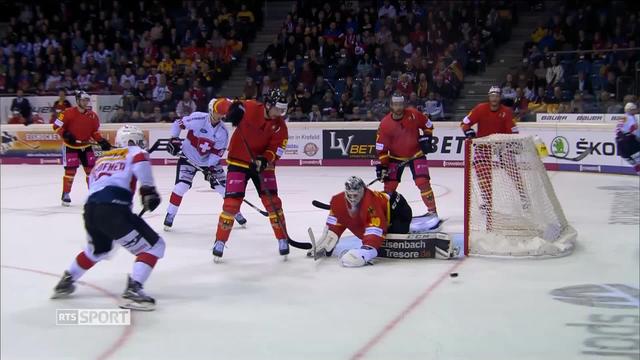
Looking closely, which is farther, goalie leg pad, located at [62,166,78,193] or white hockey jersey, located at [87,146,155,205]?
goalie leg pad, located at [62,166,78,193]

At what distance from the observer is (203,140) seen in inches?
249

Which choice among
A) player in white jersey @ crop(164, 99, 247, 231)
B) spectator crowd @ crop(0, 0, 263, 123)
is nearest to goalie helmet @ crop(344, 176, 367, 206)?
player in white jersey @ crop(164, 99, 247, 231)

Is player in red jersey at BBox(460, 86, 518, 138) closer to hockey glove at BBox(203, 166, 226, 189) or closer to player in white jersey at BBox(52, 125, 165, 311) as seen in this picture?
hockey glove at BBox(203, 166, 226, 189)

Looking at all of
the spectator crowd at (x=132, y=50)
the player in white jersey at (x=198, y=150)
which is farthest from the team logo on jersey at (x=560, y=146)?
the player in white jersey at (x=198, y=150)

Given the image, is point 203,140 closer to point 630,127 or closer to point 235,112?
point 235,112

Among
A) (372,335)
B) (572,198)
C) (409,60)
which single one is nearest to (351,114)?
(409,60)

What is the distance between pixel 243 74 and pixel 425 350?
30.9 ft

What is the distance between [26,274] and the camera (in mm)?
4641

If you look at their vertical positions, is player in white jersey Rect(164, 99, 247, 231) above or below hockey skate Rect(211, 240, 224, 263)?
above

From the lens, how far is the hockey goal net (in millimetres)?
5258

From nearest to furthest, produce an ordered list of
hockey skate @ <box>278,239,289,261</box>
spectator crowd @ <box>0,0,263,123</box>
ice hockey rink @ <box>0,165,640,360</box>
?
ice hockey rink @ <box>0,165,640,360</box>
hockey skate @ <box>278,239,289,261</box>
spectator crowd @ <box>0,0,263,123</box>

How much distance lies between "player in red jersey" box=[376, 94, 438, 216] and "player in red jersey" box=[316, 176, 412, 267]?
0.90m

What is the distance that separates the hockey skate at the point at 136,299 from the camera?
383 cm

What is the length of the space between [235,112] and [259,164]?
365mm
